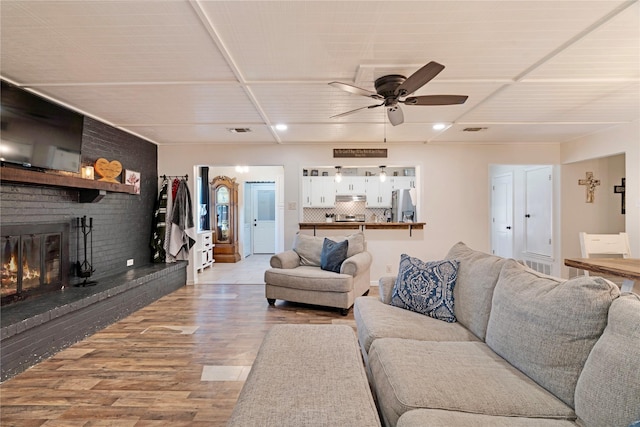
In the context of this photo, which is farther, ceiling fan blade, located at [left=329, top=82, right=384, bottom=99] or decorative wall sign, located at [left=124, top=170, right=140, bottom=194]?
decorative wall sign, located at [left=124, top=170, right=140, bottom=194]

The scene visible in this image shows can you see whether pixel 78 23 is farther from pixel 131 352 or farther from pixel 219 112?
pixel 131 352

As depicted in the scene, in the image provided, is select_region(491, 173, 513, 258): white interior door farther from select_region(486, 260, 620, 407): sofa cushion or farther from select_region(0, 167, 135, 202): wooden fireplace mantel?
select_region(0, 167, 135, 202): wooden fireplace mantel

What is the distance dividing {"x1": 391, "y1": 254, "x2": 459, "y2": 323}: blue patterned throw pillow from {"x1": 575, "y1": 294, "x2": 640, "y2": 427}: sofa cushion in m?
1.12

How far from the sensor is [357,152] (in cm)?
531

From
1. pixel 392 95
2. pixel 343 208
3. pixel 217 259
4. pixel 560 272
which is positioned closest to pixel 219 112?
pixel 392 95

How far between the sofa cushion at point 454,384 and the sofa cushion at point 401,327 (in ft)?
0.64

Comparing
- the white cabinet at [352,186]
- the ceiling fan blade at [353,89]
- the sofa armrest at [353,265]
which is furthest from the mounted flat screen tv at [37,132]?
the white cabinet at [352,186]

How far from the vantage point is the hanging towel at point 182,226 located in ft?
16.8

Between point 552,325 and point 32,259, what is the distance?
4028 millimetres

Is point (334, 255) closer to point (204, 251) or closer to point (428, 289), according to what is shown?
point (428, 289)

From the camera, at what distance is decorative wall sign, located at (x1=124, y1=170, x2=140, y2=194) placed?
14.8 ft

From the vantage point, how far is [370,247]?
17.8ft

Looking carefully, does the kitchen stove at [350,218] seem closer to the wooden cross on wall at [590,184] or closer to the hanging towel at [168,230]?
the hanging towel at [168,230]

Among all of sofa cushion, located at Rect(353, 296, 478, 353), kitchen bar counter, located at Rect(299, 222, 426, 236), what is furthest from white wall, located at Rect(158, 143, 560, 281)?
sofa cushion, located at Rect(353, 296, 478, 353)
